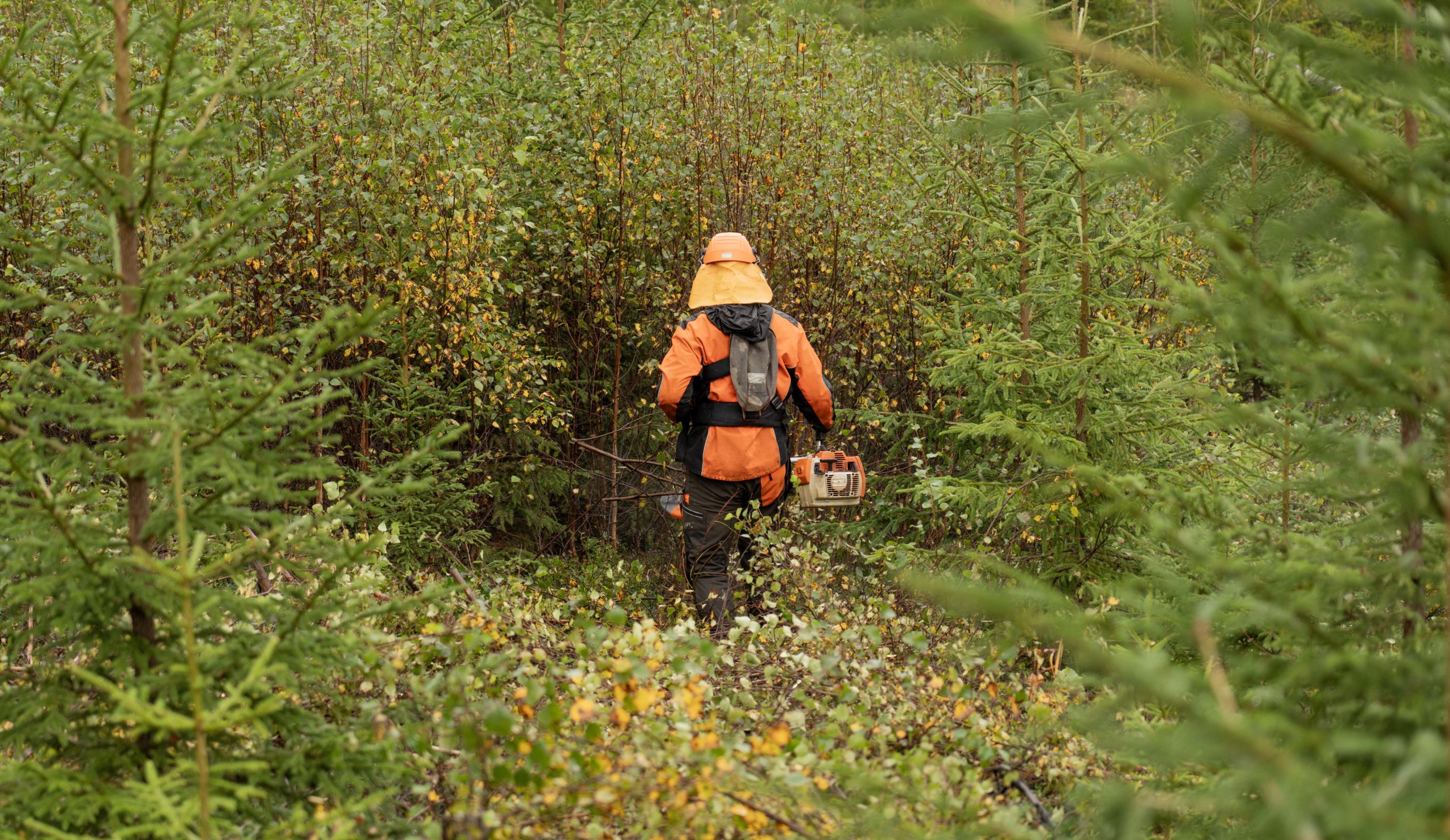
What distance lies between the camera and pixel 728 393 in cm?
640

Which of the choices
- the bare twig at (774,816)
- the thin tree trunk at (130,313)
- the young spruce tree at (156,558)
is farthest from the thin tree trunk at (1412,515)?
the thin tree trunk at (130,313)

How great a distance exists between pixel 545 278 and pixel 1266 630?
589cm

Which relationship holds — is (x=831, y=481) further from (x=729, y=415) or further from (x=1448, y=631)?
(x=1448, y=631)

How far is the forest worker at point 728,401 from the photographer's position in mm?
6297

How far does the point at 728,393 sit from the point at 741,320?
0.46 metres

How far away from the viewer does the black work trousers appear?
257 inches

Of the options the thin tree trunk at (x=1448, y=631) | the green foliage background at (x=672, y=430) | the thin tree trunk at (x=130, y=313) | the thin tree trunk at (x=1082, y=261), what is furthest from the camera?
the thin tree trunk at (x=1082, y=261)

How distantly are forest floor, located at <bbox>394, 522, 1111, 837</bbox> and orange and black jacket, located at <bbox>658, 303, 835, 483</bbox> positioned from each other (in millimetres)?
916

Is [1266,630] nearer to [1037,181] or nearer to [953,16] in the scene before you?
[953,16]

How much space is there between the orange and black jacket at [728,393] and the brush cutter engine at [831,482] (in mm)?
359

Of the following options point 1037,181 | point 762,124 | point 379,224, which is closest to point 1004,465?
point 1037,181

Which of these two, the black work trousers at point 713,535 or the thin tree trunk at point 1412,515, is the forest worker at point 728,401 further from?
the thin tree trunk at point 1412,515

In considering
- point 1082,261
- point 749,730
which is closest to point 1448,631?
point 749,730

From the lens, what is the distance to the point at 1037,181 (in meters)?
6.50
